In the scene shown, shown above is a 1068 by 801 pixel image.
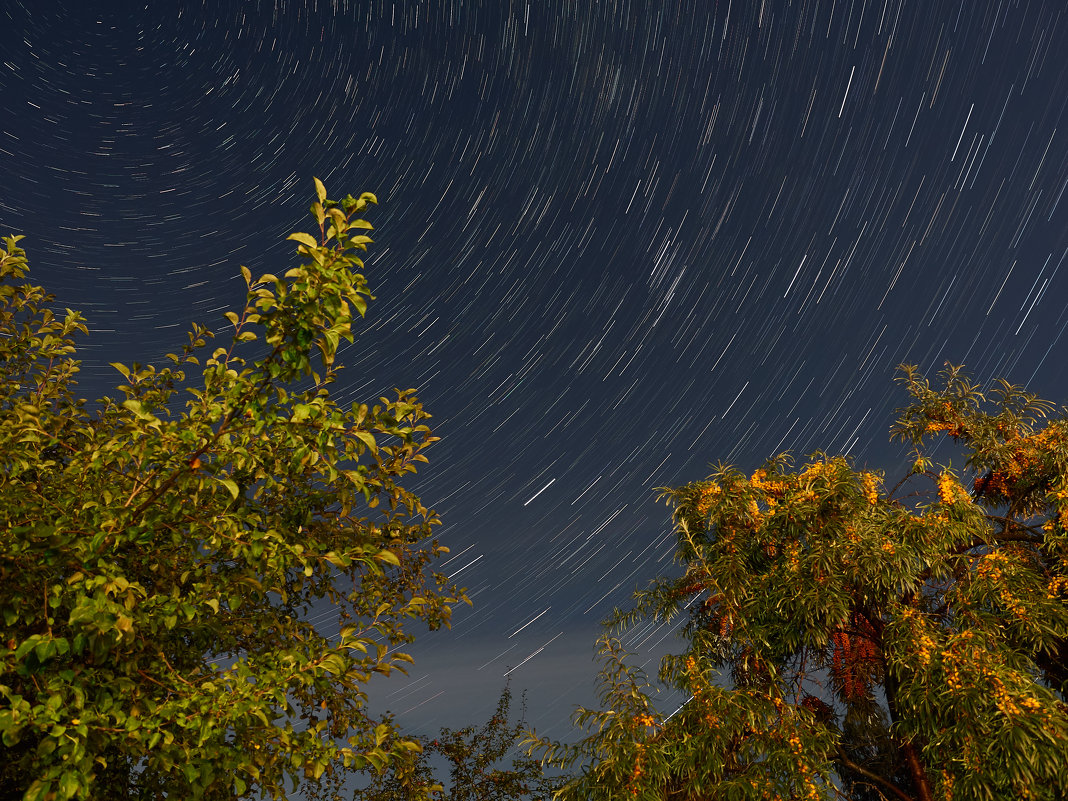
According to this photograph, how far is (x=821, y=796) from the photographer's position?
8.37 meters

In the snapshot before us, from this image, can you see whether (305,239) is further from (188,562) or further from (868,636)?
(868,636)

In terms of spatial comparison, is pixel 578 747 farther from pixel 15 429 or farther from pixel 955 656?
pixel 15 429

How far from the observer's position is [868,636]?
1027 cm

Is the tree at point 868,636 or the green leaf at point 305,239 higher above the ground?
the green leaf at point 305,239

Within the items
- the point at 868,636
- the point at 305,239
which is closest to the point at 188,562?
the point at 305,239

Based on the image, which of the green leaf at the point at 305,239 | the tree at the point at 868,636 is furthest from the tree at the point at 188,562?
the tree at the point at 868,636

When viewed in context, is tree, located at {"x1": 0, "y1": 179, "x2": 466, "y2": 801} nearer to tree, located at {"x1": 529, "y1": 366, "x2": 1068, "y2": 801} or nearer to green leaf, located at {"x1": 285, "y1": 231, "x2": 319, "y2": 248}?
green leaf, located at {"x1": 285, "y1": 231, "x2": 319, "y2": 248}

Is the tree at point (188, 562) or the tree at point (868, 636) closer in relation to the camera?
the tree at point (188, 562)

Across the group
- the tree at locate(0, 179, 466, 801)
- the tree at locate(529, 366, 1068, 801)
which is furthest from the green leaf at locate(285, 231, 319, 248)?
the tree at locate(529, 366, 1068, 801)

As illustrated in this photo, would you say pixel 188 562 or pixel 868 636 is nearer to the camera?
pixel 188 562

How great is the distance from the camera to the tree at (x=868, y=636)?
26.4 ft

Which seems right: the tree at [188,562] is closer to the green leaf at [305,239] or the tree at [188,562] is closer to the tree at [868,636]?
the green leaf at [305,239]

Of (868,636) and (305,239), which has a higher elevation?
(305,239)

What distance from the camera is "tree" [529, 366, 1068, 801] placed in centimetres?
804
